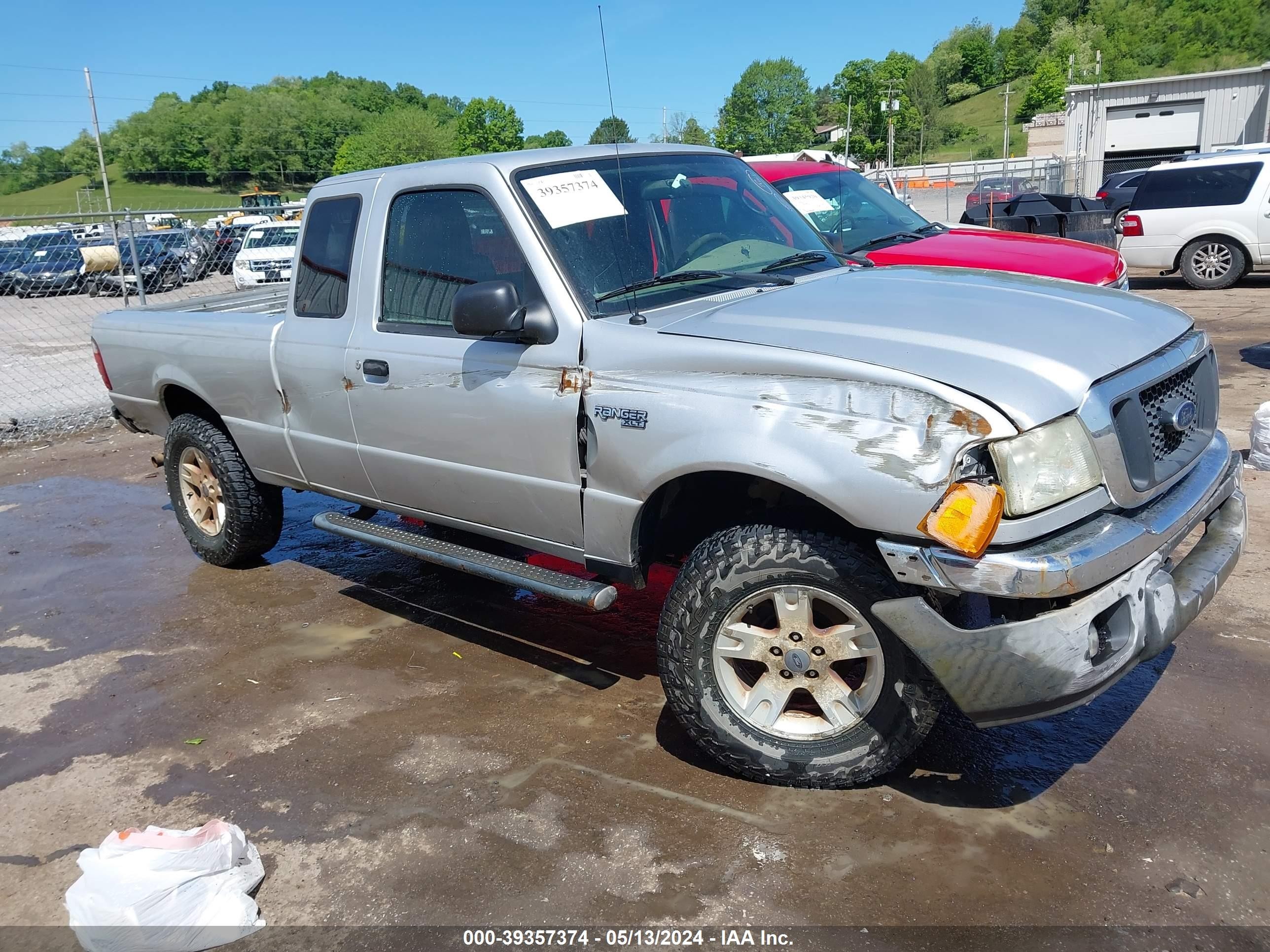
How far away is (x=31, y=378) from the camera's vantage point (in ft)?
44.7

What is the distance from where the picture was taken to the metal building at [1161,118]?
4400 cm

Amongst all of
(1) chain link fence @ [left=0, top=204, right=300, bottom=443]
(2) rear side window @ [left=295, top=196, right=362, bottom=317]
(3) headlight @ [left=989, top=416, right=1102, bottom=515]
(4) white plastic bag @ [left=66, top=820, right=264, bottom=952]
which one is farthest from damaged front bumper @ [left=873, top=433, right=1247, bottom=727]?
(1) chain link fence @ [left=0, top=204, right=300, bottom=443]

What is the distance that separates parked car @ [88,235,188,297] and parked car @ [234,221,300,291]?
1063 mm

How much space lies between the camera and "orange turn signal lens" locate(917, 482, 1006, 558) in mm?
2713

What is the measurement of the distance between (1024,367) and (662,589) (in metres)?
2.77

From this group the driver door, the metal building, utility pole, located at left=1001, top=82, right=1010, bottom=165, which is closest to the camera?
the driver door

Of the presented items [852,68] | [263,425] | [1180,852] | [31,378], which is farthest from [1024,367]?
[852,68]

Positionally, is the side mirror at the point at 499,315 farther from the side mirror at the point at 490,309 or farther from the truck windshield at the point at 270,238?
the truck windshield at the point at 270,238

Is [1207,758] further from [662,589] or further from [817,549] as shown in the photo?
[662,589]

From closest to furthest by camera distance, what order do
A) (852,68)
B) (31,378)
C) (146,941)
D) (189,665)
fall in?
(146,941)
(189,665)
(31,378)
(852,68)

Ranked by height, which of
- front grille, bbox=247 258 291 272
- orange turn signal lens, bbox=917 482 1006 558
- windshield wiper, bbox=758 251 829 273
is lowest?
orange turn signal lens, bbox=917 482 1006 558

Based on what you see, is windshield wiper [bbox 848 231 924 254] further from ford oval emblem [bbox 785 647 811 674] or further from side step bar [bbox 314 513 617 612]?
ford oval emblem [bbox 785 647 811 674]

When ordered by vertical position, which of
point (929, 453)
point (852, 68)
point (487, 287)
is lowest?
point (929, 453)

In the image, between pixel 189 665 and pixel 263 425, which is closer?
pixel 189 665
